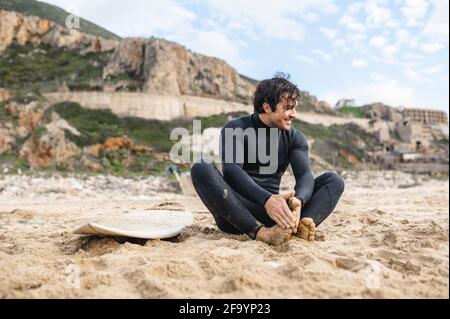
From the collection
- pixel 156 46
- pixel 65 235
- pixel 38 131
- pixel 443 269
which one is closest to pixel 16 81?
pixel 156 46

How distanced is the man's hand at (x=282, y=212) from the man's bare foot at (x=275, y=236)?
0.10 ft

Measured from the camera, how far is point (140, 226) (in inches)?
102

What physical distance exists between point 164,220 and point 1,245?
1.07 m

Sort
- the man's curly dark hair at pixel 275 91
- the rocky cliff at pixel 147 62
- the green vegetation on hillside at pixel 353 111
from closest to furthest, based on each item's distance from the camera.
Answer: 1. the man's curly dark hair at pixel 275 91
2. the rocky cliff at pixel 147 62
3. the green vegetation on hillside at pixel 353 111

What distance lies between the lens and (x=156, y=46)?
34.2 metres

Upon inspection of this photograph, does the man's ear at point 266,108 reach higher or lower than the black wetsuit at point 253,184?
higher

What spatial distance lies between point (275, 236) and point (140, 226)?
910mm

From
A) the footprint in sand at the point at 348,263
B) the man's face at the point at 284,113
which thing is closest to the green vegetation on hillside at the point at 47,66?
the man's face at the point at 284,113

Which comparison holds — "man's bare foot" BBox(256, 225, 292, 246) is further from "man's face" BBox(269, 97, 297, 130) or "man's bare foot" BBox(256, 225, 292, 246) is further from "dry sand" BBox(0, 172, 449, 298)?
"man's face" BBox(269, 97, 297, 130)

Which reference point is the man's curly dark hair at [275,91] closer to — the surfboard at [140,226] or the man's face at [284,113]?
the man's face at [284,113]

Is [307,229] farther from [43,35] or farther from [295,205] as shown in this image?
[43,35]

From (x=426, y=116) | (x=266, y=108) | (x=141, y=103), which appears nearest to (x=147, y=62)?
(x=141, y=103)

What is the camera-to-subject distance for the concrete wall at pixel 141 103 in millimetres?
29531
